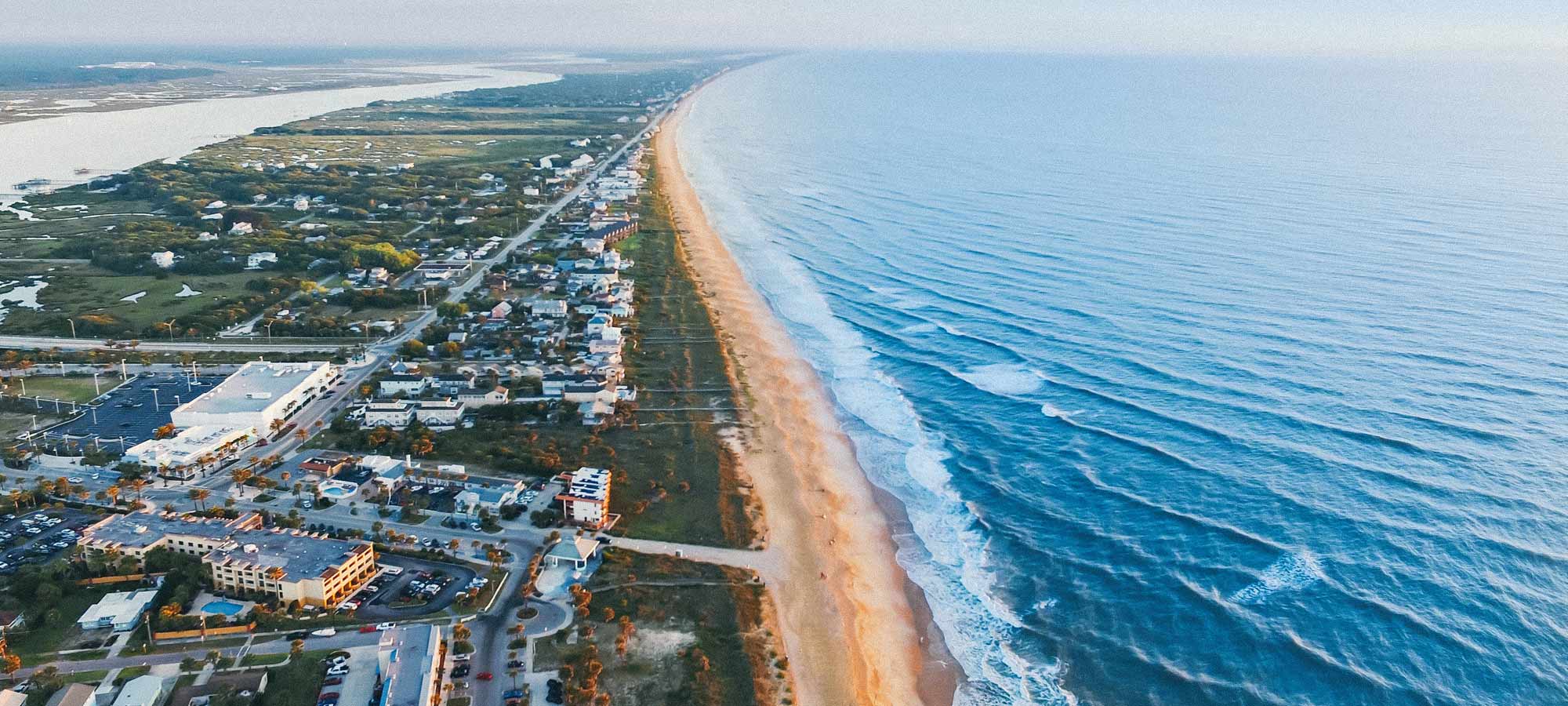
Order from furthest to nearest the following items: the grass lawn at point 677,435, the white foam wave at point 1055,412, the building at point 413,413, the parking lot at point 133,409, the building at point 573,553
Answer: the building at point 413,413 → the white foam wave at point 1055,412 → the parking lot at point 133,409 → the grass lawn at point 677,435 → the building at point 573,553

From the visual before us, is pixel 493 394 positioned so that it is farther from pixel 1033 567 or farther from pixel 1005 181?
pixel 1005 181


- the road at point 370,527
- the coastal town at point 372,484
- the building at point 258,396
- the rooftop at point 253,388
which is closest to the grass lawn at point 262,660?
the coastal town at point 372,484

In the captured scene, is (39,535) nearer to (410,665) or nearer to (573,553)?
(410,665)

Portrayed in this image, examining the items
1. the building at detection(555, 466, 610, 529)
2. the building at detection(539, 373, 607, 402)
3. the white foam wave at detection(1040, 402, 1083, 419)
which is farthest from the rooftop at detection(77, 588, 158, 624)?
the white foam wave at detection(1040, 402, 1083, 419)

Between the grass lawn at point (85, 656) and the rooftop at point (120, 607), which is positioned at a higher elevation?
the rooftop at point (120, 607)

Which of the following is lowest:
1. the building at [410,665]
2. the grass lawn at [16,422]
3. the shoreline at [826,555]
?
the shoreline at [826,555]

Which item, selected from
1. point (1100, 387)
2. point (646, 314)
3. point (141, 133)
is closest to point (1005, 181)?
point (646, 314)

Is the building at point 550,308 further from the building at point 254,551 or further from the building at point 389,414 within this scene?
the building at point 254,551
